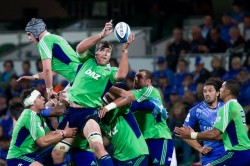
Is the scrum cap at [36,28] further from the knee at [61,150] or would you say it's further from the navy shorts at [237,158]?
the navy shorts at [237,158]

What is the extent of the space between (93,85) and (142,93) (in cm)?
96

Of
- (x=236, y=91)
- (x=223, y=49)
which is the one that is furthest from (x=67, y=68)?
(x=223, y=49)

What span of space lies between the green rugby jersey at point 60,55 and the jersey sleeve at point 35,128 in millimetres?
768

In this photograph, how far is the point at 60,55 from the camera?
13047mm

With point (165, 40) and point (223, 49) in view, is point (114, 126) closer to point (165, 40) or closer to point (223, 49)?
point (223, 49)

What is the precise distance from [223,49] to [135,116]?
651cm

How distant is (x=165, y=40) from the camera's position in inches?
850

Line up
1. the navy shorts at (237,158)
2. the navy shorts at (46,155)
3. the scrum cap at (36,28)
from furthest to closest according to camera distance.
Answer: the navy shorts at (46,155) → the scrum cap at (36,28) → the navy shorts at (237,158)

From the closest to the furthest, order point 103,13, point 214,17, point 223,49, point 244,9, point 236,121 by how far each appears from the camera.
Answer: point 236,121
point 223,49
point 244,9
point 214,17
point 103,13

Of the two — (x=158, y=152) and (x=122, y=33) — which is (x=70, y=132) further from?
(x=158, y=152)

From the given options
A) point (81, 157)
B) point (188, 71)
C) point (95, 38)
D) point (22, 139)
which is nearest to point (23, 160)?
point (22, 139)

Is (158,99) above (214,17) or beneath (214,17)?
beneath

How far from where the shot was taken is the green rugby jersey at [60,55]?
1295 centimetres

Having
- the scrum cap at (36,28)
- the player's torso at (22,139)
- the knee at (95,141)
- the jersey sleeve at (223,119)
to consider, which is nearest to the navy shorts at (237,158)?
the jersey sleeve at (223,119)
